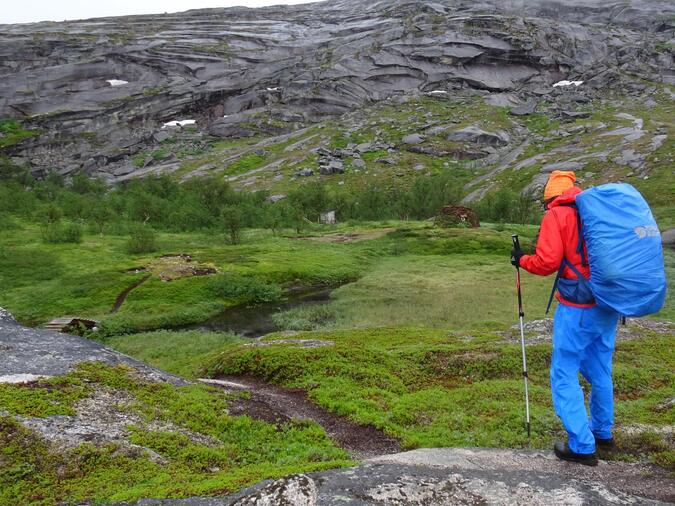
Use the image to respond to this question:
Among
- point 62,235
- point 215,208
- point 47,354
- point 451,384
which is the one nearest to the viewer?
point 47,354

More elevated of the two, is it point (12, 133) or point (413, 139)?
point (12, 133)

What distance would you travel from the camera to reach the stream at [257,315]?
3468 cm

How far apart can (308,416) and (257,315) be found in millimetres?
26567

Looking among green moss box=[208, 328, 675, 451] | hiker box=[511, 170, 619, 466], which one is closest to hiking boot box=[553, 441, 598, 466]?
hiker box=[511, 170, 619, 466]

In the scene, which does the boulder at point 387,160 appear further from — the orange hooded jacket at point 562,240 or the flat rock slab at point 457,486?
the flat rock slab at point 457,486

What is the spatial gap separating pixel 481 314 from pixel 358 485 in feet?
92.8

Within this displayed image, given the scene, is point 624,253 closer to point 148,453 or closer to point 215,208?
point 148,453

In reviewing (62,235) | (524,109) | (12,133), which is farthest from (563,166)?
(12,133)

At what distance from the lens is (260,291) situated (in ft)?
145

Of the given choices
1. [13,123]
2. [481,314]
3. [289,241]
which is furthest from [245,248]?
[13,123]

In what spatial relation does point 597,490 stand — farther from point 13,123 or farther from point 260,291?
point 13,123

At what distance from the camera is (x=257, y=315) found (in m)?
38.8

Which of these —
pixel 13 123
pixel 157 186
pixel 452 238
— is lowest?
pixel 452 238

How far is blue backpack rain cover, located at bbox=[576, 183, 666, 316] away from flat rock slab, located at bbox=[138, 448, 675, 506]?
108 inches
